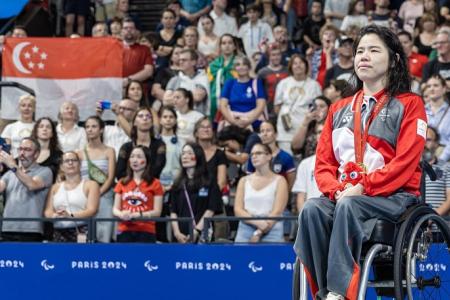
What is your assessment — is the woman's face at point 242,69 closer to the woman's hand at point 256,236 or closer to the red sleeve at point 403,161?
the woman's hand at point 256,236

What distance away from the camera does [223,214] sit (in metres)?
12.4

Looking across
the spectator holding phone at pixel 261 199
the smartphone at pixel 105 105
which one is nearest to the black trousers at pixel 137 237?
the spectator holding phone at pixel 261 199

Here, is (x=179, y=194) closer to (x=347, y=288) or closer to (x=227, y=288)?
(x=227, y=288)

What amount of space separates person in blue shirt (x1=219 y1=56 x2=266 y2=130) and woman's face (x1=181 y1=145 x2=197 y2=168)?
1913 mm

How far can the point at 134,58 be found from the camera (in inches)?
626

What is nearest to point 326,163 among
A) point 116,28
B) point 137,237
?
point 137,237

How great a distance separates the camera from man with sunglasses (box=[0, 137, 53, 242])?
1245 centimetres

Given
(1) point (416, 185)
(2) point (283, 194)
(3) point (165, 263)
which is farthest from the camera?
(2) point (283, 194)

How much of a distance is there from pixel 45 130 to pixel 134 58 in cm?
279

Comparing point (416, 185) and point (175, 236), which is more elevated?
point (416, 185)

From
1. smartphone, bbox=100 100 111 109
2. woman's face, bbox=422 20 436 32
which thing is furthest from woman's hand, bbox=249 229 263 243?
woman's face, bbox=422 20 436 32

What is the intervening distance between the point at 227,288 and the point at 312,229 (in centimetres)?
372

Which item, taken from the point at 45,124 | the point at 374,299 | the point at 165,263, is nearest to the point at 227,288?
the point at 165,263

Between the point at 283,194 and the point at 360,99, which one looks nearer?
the point at 360,99
